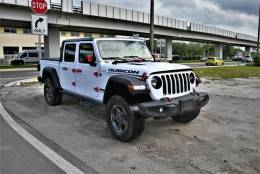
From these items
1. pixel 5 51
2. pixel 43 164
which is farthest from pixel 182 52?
pixel 43 164

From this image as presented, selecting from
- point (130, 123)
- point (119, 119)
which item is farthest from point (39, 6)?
point (130, 123)

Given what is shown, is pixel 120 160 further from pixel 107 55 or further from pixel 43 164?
pixel 107 55

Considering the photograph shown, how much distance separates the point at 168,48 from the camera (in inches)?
2100

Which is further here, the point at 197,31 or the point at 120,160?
the point at 197,31

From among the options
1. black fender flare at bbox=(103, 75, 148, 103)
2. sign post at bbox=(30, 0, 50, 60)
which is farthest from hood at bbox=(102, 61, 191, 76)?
sign post at bbox=(30, 0, 50, 60)

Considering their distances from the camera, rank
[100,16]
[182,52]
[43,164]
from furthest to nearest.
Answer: [182,52] < [100,16] < [43,164]

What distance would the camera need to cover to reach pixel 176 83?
5234mm

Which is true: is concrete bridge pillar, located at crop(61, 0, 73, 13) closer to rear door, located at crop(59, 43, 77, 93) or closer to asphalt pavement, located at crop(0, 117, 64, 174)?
rear door, located at crop(59, 43, 77, 93)

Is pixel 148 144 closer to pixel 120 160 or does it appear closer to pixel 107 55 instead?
pixel 120 160

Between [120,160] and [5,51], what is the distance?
6063 cm

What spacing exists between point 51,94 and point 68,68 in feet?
4.90

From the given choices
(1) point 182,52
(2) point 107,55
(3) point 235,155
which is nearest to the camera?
(3) point 235,155

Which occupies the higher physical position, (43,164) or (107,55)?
(107,55)

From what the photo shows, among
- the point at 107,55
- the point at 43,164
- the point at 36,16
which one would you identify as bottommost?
the point at 43,164
